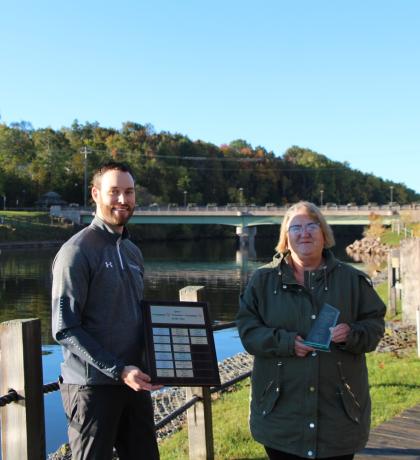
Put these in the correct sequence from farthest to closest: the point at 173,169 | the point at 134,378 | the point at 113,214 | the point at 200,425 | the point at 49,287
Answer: the point at 173,169 → the point at 49,287 → the point at 200,425 → the point at 113,214 → the point at 134,378

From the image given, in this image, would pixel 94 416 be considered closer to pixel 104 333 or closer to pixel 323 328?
pixel 104 333

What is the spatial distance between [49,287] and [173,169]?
6059 cm

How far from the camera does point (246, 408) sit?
24.0 ft

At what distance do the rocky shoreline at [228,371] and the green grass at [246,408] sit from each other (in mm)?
472

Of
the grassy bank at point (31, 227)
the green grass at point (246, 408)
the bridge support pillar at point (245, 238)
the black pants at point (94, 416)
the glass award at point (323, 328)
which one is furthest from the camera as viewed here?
the bridge support pillar at point (245, 238)

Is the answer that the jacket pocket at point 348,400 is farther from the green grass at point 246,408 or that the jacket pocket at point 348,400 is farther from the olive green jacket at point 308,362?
the green grass at point 246,408

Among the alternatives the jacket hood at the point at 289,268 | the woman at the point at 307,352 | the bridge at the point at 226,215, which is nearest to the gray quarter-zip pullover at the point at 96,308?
the woman at the point at 307,352

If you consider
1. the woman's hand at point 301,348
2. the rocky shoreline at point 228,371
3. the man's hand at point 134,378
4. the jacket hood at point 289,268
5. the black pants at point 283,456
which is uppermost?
the jacket hood at point 289,268

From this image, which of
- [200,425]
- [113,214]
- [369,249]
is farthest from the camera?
[369,249]

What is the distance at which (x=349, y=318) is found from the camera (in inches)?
125

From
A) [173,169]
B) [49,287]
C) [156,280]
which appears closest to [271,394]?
[49,287]

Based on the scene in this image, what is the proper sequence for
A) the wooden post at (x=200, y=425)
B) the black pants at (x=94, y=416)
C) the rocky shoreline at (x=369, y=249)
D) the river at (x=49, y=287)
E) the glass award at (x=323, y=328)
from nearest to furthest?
the glass award at (x=323, y=328) < the black pants at (x=94, y=416) < the wooden post at (x=200, y=425) < the river at (x=49, y=287) < the rocky shoreline at (x=369, y=249)

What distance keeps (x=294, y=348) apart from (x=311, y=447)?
0.48 meters

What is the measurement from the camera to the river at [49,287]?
40.6 ft
